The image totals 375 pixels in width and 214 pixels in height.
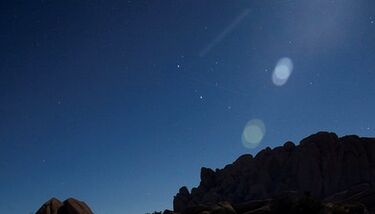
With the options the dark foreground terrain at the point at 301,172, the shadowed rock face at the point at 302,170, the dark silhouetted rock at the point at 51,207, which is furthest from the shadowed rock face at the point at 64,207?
the shadowed rock face at the point at 302,170

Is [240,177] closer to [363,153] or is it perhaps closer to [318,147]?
[318,147]

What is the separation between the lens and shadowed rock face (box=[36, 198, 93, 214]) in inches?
1865

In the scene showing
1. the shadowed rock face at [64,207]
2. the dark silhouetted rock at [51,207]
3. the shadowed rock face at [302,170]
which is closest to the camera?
the dark silhouetted rock at [51,207]

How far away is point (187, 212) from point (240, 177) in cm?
8332

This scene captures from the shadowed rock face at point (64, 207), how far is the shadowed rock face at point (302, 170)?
1957 inches

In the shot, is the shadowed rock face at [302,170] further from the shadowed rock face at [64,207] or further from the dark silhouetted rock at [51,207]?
the dark silhouetted rock at [51,207]

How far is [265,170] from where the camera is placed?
119312mm

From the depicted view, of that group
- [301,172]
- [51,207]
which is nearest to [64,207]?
[51,207]

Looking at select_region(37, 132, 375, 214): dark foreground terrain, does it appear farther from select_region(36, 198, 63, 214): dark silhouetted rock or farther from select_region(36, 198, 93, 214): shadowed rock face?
select_region(36, 198, 63, 214): dark silhouetted rock

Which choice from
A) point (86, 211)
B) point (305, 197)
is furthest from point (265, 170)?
point (86, 211)

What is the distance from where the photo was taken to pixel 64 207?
4894 cm

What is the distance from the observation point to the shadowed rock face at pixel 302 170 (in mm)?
104875

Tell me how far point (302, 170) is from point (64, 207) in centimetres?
7651

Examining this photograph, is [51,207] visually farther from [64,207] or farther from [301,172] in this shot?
[301,172]
